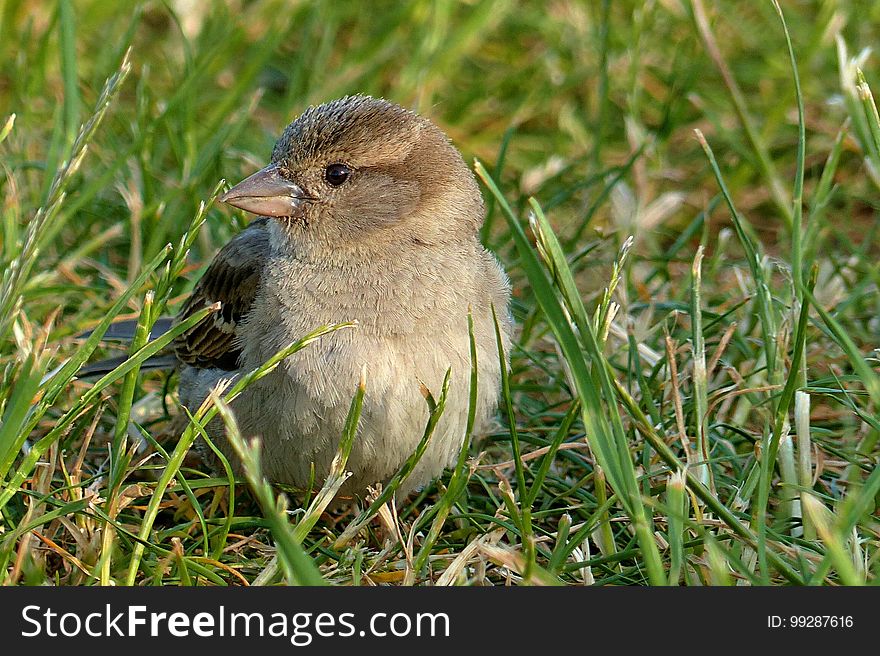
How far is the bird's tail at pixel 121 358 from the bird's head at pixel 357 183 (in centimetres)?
77

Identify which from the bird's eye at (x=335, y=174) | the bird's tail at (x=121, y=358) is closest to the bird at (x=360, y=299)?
the bird's eye at (x=335, y=174)

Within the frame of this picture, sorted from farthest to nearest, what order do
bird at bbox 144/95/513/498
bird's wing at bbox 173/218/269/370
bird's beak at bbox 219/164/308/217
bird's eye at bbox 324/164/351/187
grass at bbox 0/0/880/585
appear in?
bird's wing at bbox 173/218/269/370 → bird's eye at bbox 324/164/351/187 → bird's beak at bbox 219/164/308/217 → bird at bbox 144/95/513/498 → grass at bbox 0/0/880/585

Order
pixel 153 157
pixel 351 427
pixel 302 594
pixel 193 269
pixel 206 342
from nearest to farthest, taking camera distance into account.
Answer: pixel 302 594
pixel 351 427
pixel 206 342
pixel 193 269
pixel 153 157

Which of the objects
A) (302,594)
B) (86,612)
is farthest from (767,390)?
(86,612)

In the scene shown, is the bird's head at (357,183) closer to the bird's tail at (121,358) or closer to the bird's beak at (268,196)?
the bird's beak at (268,196)

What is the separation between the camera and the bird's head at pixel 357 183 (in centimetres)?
363

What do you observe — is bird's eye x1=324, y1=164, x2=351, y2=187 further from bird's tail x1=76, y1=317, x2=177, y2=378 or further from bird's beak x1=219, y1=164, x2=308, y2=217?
bird's tail x1=76, y1=317, x2=177, y2=378

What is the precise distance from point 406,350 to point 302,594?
3.00 feet

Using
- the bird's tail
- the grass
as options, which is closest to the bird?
the grass

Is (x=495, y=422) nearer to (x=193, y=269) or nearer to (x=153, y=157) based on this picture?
(x=193, y=269)

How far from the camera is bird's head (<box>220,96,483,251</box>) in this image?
143 inches

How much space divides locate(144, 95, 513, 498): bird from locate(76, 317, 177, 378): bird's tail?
35 cm

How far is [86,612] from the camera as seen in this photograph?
272 cm

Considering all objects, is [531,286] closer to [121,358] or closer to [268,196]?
[268,196]
